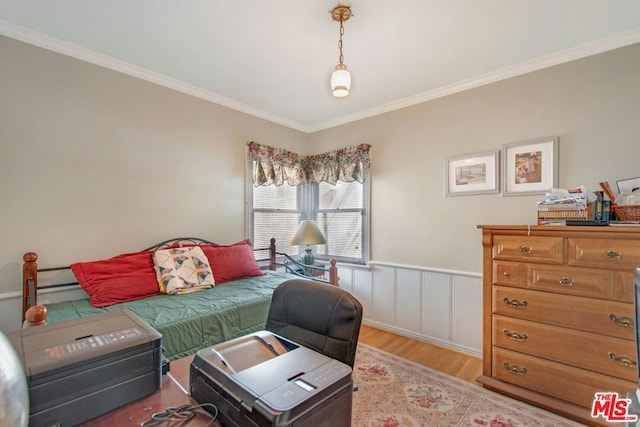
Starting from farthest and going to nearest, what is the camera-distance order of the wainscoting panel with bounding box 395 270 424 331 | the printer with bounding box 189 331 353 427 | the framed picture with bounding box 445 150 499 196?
the wainscoting panel with bounding box 395 270 424 331 → the framed picture with bounding box 445 150 499 196 → the printer with bounding box 189 331 353 427

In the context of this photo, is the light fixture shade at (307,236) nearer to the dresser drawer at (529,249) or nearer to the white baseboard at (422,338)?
the white baseboard at (422,338)

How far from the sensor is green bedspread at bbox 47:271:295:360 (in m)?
1.76

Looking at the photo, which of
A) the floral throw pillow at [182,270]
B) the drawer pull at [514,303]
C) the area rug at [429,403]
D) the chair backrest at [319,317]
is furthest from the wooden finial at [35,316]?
the drawer pull at [514,303]

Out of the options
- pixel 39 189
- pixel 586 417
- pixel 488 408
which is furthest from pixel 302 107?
pixel 586 417

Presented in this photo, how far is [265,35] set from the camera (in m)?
2.11

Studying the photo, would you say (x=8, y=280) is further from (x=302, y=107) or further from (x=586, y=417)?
(x=586, y=417)

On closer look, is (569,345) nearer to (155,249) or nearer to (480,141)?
(480,141)

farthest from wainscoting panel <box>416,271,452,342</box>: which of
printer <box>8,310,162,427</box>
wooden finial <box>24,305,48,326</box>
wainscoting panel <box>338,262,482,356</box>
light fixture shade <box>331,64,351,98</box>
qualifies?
wooden finial <box>24,305,48,326</box>

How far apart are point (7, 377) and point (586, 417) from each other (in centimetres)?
264

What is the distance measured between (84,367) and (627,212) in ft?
9.17

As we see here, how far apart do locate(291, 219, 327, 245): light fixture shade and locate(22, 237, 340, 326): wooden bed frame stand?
0.33 meters

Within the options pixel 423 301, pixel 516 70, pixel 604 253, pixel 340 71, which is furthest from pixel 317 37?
pixel 423 301

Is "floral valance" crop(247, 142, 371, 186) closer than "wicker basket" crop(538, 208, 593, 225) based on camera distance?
No

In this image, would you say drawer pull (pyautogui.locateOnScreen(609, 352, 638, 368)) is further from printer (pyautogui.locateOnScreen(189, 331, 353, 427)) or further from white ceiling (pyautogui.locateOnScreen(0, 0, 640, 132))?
white ceiling (pyautogui.locateOnScreen(0, 0, 640, 132))
